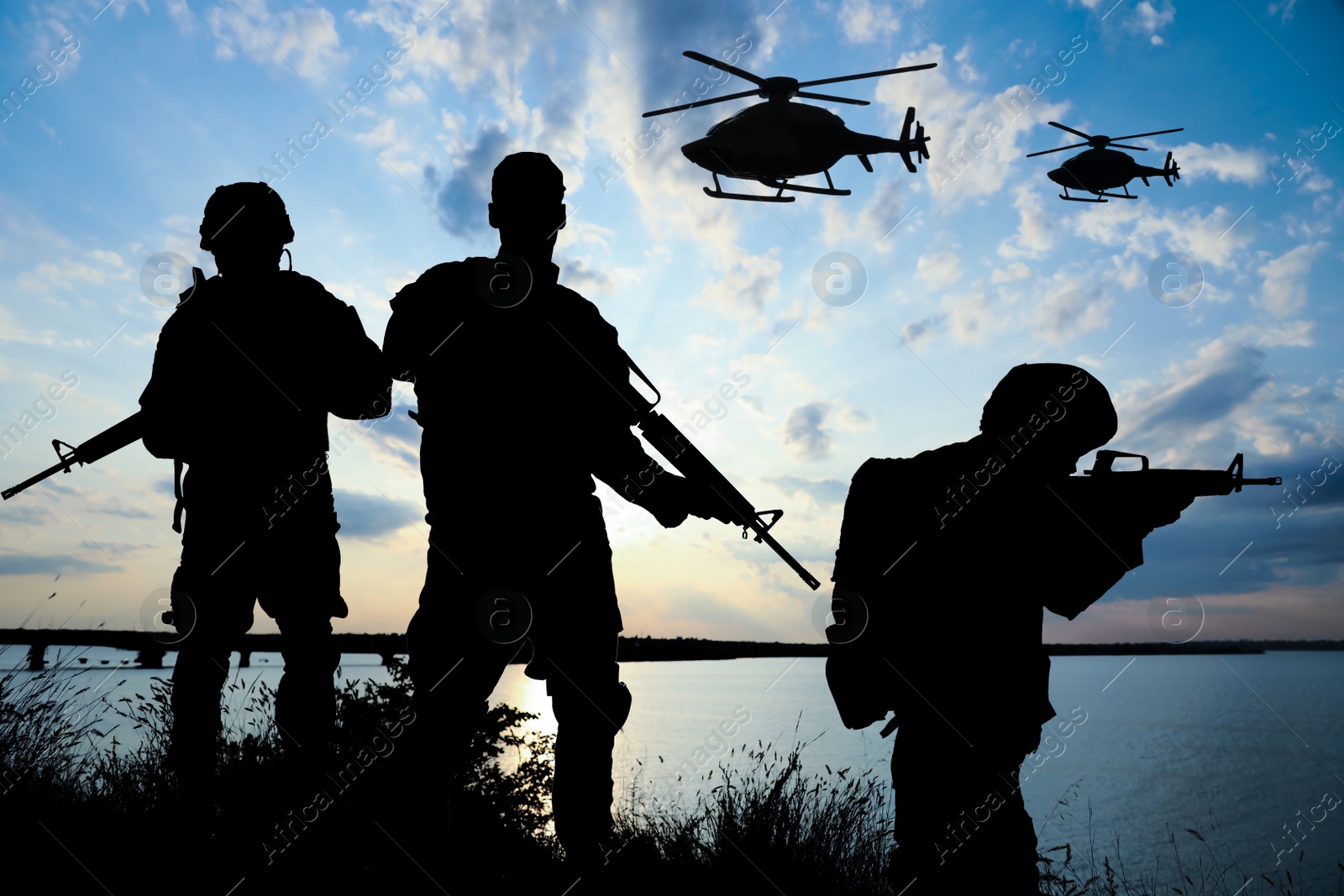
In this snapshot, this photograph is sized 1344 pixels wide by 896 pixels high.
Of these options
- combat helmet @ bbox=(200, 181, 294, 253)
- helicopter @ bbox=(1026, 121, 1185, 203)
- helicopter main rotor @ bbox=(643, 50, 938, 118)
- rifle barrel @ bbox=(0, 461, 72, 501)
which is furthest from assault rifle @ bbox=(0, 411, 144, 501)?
helicopter @ bbox=(1026, 121, 1185, 203)

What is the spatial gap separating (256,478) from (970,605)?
2.65m

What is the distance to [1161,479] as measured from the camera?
2.69 meters

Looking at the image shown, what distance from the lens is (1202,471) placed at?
2.88 meters

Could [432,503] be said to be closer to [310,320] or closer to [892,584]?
[310,320]

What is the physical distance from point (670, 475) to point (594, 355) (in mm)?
539

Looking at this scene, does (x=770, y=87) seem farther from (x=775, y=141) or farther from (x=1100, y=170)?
(x=1100, y=170)

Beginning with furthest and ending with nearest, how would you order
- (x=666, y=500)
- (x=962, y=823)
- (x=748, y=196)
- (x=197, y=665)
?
(x=748, y=196), (x=197, y=665), (x=666, y=500), (x=962, y=823)

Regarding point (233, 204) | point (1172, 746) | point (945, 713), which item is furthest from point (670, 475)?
point (1172, 746)

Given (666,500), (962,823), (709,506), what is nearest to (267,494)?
(666,500)

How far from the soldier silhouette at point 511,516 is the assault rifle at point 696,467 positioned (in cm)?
32

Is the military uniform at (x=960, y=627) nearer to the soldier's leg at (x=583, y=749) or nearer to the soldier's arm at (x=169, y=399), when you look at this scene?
the soldier's leg at (x=583, y=749)

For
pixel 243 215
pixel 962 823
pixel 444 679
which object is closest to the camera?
pixel 962 823

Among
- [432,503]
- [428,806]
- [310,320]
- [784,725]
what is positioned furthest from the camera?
[784,725]

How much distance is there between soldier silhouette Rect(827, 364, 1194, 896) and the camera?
2.00m
